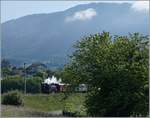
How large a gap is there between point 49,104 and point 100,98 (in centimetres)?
1896

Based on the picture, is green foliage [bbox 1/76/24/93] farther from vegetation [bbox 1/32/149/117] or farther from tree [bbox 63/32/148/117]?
tree [bbox 63/32/148/117]

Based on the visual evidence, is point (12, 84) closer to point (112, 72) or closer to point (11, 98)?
point (11, 98)

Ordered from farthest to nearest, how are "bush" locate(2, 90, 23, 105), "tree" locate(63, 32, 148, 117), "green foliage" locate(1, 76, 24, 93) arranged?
1. "green foliage" locate(1, 76, 24, 93)
2. "bush" locate(2, 90, 23, 105)
3. "tree" locate(63, 32, 148, 117)

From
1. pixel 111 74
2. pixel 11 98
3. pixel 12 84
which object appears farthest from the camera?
pixel 12 84

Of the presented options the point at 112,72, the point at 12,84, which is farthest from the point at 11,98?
the point at 12,84

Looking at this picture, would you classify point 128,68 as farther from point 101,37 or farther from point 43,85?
point 43,85

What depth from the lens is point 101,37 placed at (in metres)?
19.3

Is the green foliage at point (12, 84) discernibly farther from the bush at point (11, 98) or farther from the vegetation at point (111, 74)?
the vegetation at point (111, 74)

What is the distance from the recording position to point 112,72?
16875mm

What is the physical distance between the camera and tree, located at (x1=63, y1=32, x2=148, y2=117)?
16.3m

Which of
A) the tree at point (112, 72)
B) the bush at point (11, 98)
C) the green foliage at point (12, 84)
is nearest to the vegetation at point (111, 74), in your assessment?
the tree at point (112, 72)

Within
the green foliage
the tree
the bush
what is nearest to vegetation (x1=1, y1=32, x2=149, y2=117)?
the tree

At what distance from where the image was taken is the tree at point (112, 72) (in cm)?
1631

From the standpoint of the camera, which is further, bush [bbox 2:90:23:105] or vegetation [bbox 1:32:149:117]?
bush [bbox 2:90:23:105]
